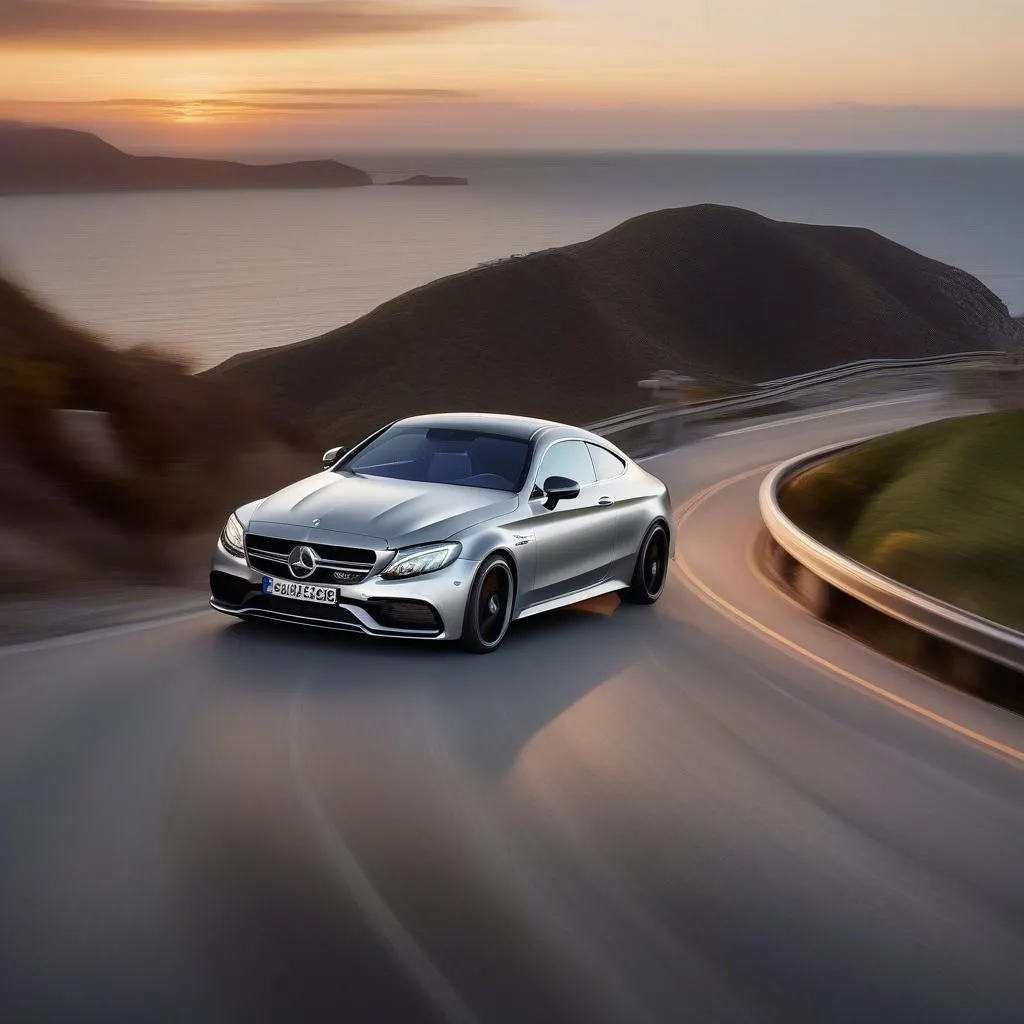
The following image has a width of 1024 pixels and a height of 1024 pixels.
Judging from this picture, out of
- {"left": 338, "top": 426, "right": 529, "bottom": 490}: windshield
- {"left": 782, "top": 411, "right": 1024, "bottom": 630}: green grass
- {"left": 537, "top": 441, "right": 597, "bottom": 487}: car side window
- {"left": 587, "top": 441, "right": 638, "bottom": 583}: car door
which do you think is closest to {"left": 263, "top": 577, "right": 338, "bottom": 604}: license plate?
{"left": 338, "top": 426, "right": 529, "bottom": 490}: windshield

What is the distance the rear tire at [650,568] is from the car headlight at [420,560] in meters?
3.09

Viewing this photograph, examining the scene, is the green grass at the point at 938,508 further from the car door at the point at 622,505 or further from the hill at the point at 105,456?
the hill at the point at 105,456

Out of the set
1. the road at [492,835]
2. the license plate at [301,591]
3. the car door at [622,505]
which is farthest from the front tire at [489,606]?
the car door at [622,505]

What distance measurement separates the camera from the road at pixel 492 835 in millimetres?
5270

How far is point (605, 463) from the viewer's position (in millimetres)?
13039

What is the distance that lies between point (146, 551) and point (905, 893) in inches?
357

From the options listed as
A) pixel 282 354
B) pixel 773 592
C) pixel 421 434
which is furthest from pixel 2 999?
pixel 282 354

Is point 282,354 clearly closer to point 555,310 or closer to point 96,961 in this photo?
point 555,310

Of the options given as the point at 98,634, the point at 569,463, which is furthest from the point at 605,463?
the point at 98,634

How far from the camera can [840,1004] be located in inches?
210

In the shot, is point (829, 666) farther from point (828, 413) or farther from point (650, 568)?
point (828, 413)

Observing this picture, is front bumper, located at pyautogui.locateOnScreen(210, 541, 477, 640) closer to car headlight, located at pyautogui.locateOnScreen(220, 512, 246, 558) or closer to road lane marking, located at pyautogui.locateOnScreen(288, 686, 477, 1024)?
car headlight, located at pyautogui.locateOnScreen(220, 512, 246, 558)

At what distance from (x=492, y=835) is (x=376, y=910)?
115cm

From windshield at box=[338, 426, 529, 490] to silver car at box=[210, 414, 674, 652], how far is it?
11 mm
